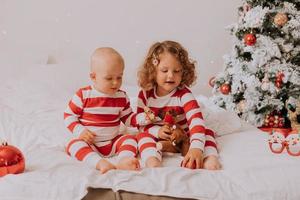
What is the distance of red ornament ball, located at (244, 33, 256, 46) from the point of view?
2711 mm

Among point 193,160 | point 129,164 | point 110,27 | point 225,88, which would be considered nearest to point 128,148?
point 129,164

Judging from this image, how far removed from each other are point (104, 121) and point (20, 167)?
464mm

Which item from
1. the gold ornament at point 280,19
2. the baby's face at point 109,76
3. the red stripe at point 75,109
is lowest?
the red stripe at point 75,109

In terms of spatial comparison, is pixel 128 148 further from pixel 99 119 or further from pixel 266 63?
pixel 266 63

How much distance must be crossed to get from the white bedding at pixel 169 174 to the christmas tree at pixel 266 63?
63 centimetres

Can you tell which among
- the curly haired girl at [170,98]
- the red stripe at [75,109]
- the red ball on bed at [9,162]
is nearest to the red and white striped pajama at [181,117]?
the curly haired girl at [170,98]

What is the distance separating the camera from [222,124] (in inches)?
87.9

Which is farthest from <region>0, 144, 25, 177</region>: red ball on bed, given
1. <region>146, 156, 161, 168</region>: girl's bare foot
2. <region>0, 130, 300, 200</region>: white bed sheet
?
<region>146, 156, 161, 168</region>: girl's bare foot

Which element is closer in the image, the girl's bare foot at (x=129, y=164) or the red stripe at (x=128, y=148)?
the girl's bare foot at (x=129, y=164)

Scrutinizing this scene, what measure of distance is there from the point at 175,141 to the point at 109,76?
1.31ft

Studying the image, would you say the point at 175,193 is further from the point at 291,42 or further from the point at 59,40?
the point at 59,40

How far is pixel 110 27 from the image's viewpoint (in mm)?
3488

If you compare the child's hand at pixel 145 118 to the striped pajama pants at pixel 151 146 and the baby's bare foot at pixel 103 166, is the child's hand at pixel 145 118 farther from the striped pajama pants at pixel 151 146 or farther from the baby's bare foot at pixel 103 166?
the baby's bare foot at pixel 103 166

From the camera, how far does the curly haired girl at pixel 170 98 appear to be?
1885mm
